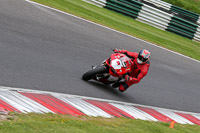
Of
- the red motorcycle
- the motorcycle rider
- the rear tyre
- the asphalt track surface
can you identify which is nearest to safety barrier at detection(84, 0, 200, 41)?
the asphalt track surface

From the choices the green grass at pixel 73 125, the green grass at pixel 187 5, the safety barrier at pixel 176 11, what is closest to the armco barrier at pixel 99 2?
the safety barrier at pixel 176 11

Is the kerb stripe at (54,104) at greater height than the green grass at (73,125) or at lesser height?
lesser

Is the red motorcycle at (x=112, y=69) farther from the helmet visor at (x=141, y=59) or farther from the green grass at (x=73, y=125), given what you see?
the green grass at (x=73, y=125)

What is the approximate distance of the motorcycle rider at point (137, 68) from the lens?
8.89 m

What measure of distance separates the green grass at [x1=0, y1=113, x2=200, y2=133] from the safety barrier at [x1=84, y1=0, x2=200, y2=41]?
466 inches

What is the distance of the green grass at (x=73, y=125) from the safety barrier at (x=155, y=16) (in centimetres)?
1184

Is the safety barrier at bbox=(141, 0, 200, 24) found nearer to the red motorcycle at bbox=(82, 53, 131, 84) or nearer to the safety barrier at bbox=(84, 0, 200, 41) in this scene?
the safety barrier at bbox=(84, 0, 200, 41)

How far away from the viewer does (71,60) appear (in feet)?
32.7

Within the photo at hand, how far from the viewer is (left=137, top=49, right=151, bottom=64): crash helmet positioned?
888 centimetres

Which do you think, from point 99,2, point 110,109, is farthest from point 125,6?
point 110,109

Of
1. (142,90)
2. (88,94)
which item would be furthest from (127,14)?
(88,94)

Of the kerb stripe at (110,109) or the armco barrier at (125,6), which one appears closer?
the kerb stripe at (110,109)

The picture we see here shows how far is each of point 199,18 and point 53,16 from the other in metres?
8.99

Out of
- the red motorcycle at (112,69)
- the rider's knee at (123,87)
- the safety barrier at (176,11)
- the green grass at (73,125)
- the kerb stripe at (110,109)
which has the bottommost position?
the kerb stripe at (110,109)
